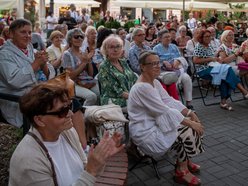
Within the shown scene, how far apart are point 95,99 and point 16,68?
5.16ft

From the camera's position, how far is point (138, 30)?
266 inches

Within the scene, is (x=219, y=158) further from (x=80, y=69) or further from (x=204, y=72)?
(x=204, y=72)

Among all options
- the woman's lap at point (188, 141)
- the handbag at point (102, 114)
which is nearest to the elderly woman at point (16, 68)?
the handbag at point (102, 114)

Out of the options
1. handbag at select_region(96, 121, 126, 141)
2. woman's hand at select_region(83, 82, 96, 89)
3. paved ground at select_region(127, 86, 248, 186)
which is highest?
woman's hand at select_region(83, 82, 96, 89)

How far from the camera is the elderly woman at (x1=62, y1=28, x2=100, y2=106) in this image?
4.91 m

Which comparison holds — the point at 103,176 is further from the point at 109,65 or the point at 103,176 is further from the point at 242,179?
the point at 109,65

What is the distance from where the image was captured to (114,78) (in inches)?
173

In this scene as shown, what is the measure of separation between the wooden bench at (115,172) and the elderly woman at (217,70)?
13.7 feet

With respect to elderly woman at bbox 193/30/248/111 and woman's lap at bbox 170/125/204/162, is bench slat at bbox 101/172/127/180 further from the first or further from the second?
elderly woman at bbox 193/30/248/111

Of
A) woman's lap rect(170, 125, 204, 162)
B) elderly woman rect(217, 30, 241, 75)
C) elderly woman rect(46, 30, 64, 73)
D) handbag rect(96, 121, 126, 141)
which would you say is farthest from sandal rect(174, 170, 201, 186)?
elderly woman rect(217, 30, 241, 75)

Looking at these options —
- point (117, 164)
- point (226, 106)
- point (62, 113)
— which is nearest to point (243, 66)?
point (226, 106)

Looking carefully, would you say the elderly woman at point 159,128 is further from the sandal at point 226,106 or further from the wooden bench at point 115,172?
the sandal at point 226,106

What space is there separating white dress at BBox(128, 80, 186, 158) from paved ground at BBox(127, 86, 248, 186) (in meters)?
0.42

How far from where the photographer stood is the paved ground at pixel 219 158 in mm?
3756
